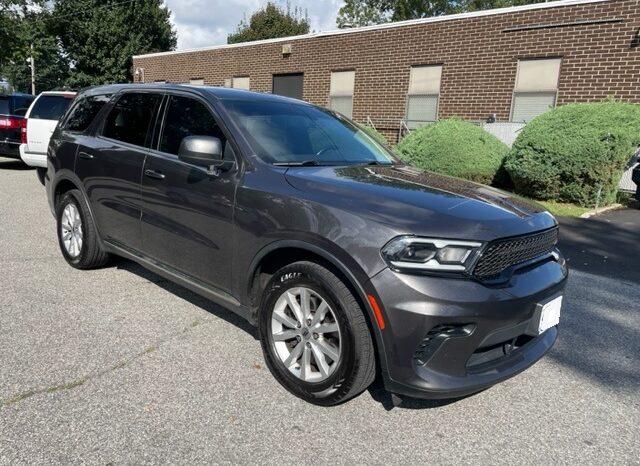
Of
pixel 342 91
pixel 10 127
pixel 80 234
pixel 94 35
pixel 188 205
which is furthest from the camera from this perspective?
pixel 94 35

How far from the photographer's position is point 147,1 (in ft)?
128

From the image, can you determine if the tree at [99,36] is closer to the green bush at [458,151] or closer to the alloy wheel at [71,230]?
the green bush at [458,151]

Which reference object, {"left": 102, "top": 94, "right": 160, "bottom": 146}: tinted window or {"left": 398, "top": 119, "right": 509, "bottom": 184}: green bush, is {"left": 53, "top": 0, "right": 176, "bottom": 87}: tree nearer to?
{"left": 398, "top": 119, "right": 509, "bottom": 184}: green bush

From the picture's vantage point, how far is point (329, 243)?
2.67 m

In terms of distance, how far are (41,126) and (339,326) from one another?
32.1 feet

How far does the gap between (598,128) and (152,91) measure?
8.05 meters

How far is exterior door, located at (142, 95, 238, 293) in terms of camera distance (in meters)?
3.32

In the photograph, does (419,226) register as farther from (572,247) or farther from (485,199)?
(572,247)

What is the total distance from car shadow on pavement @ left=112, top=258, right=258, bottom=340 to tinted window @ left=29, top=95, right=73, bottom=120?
684 cm

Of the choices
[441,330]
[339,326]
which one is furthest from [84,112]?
[441,330]

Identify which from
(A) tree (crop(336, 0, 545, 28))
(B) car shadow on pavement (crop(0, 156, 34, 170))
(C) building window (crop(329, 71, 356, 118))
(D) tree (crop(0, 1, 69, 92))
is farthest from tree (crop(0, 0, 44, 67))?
(A) tree (crop(336, 0, 545, 28))

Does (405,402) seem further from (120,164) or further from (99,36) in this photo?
(99,36)

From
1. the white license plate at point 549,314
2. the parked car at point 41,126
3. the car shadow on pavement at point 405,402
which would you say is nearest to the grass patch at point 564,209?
the white license plate at point 549,314

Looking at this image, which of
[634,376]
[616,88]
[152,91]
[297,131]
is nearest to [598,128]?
[616,88]
